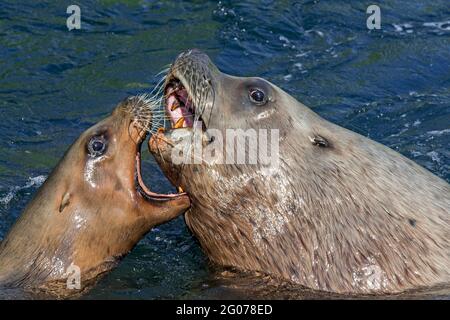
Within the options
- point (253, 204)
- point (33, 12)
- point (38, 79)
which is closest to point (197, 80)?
point (253, 204)

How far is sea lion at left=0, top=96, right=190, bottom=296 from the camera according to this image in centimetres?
925

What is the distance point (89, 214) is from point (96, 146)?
1.88 feet

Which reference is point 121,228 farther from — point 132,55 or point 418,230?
point 132,55

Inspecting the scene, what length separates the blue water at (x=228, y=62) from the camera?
42.2 ft

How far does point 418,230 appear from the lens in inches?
351

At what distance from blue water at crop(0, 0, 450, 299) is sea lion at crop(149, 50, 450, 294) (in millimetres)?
2432

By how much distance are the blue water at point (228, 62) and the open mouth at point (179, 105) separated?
224 centimetres

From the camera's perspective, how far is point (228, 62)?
1458cm

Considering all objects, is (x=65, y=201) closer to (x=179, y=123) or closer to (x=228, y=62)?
(x=179, y=123)
